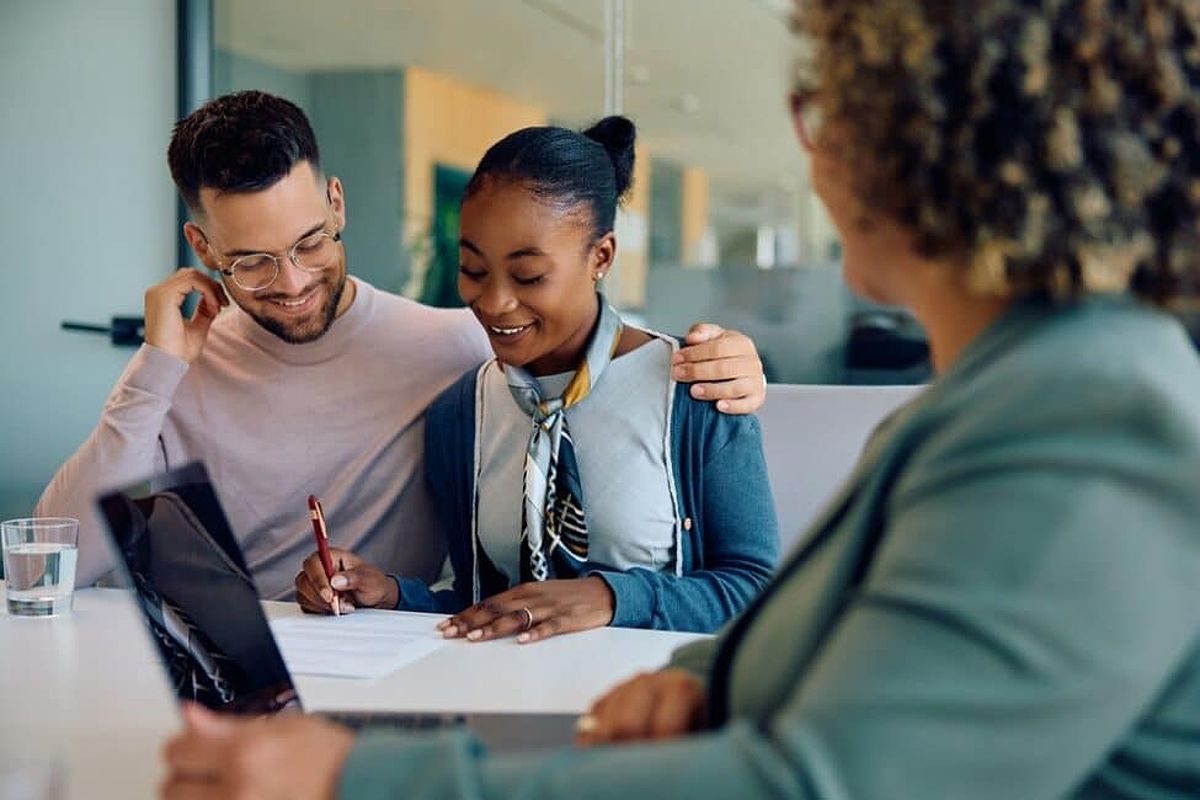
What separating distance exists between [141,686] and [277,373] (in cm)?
82

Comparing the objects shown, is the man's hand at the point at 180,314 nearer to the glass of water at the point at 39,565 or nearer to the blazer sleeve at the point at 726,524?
the glass of water at the point at 39,565

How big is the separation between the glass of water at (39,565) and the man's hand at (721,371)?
0.81 m


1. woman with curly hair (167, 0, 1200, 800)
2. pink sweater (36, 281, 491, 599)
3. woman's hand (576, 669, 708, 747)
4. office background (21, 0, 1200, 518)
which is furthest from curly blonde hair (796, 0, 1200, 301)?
office background (21, 0, 1200, 518)

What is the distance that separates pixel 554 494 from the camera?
1.69m

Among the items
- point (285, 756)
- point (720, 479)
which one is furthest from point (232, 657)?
point (720, 479)

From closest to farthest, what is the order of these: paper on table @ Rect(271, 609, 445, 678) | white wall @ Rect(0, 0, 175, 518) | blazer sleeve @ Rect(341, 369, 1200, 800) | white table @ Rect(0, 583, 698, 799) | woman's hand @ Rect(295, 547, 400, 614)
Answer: blazer sleeve @ Rect(341, 369, 1200, 800) → white table @ Rect(0, 583, 698, 799) → paper on table @ Rect(271, 609, 445, 678) → woman's hand @ Rect(295, 547, 400, 614) → white wall @ Rect(0, 0, 175, 518)

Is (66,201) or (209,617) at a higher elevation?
(66,201)

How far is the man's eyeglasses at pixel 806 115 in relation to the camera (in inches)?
32.0

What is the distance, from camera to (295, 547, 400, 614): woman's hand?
5.19 feet

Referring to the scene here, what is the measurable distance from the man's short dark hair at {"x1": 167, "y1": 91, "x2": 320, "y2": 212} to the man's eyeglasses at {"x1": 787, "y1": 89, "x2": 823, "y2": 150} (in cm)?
117

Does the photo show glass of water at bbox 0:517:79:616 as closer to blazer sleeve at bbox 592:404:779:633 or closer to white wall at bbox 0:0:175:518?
blazer sleeve at bbox 592:404:779:633

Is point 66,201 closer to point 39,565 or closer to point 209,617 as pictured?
point 39,565

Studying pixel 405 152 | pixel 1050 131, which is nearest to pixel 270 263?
pixel 1050 131

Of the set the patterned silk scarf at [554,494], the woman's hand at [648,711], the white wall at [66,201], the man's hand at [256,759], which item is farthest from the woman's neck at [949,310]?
the white wall at [66,201]
